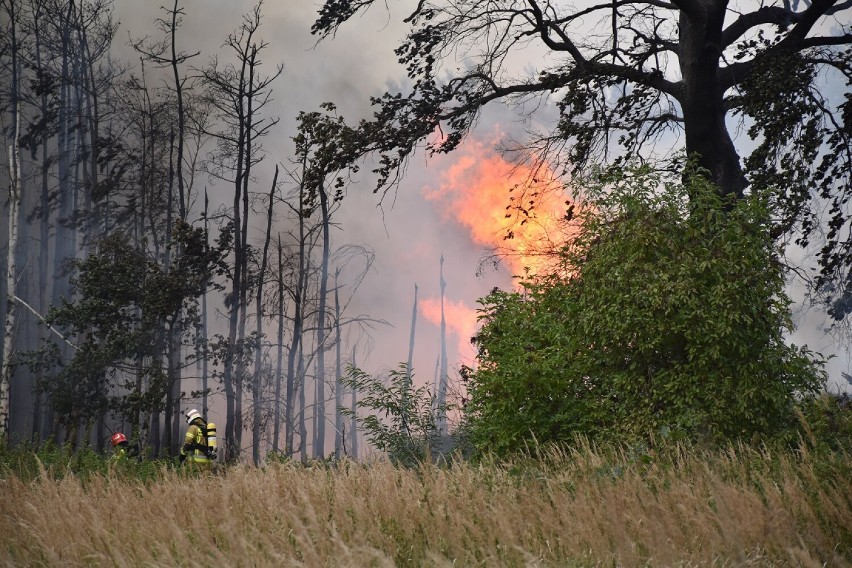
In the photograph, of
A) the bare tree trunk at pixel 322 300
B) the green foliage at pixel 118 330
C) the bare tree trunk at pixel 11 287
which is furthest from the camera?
the bare tree trunk at pixel 322 300

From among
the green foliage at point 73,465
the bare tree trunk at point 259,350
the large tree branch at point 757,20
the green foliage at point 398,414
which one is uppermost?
the large tree branch at point 757,20

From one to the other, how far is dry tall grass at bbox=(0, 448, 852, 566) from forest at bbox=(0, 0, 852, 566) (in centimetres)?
4

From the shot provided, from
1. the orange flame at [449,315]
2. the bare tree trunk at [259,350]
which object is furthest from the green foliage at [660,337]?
the orange flame at [449,315]

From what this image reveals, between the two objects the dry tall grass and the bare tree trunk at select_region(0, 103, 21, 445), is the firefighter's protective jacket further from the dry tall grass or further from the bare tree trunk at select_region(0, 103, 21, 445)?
the bare tree trunk at select_region(0, 103, 21, 445)

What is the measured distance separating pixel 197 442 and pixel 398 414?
2.87 m

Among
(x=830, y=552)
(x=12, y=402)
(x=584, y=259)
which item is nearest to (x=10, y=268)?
(x=12, y=402)

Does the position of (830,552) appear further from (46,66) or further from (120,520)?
(46,66)

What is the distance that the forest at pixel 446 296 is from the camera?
5020 mm

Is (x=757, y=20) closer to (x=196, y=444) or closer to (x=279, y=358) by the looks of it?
(x=196, y=444)

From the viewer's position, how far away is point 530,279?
10977mm

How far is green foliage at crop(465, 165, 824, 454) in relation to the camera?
887 cm

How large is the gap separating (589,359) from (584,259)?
1262 mm

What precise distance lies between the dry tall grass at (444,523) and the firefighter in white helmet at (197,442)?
16.2 ft

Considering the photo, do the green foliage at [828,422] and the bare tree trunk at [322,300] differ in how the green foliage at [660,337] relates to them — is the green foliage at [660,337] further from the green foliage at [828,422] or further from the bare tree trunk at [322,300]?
the bare tree trunk at [322,300]
